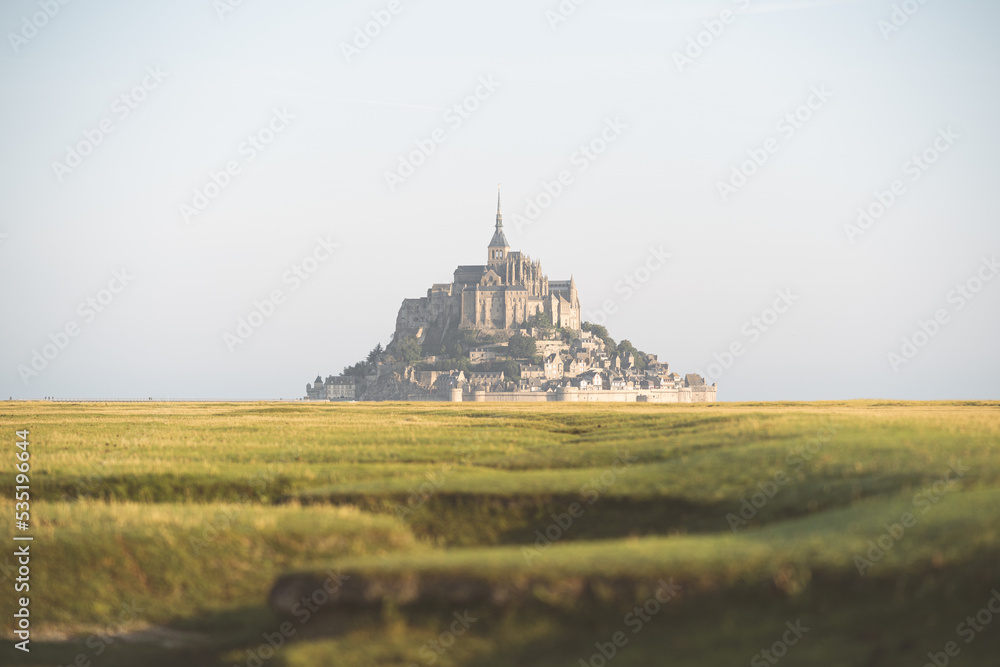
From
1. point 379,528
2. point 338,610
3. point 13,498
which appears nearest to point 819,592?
point 338,610

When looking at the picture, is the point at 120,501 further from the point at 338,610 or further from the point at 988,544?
the point at 988,544

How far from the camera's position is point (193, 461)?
1358 inches

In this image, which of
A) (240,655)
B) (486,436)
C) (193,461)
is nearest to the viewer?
(240,655)

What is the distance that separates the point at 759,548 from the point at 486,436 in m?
27.5
